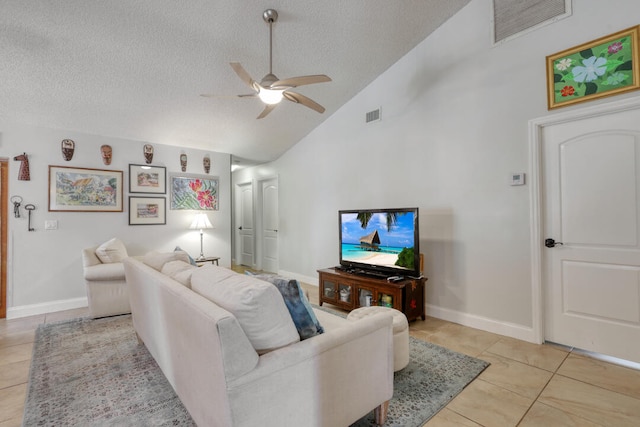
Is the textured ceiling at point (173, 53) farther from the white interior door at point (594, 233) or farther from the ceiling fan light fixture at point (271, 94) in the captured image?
the white interior door at point (594, 233)

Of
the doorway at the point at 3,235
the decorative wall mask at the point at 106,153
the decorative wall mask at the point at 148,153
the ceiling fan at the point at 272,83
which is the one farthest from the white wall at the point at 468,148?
the doorway at the point at 3,235

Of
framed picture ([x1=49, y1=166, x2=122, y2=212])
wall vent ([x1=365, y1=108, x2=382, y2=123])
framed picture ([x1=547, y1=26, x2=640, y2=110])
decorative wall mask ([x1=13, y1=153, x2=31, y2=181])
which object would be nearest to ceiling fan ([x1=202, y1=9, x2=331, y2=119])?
wall vent ([x1=365, y1=108, x2=382, y2=123])

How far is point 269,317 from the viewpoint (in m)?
1.25

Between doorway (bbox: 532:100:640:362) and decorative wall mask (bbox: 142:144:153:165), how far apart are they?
478cm

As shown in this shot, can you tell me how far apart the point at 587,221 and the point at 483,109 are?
1.36 metres

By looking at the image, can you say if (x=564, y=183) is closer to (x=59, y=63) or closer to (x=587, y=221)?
(x=587, y=221)

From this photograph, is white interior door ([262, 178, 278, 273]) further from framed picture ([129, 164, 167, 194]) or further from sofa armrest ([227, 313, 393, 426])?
sofa armrest ([227, 313, 393, 426])

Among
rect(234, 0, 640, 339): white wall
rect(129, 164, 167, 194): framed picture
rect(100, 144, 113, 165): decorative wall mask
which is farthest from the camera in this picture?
rect(129, 164, 167, 194): framed picture

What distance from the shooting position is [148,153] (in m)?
4.46

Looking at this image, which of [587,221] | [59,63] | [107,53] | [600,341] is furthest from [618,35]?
[59,63]

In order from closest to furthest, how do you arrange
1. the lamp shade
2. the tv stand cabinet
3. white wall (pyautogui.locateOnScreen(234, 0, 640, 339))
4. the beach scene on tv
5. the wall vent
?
white wall (pyautogui.locateOnScreen(234, 0, 640, 339)) < the tv stand cabinet < the beach scene on tv < the wall vent < the lamp shade

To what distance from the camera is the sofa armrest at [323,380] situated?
1.15m

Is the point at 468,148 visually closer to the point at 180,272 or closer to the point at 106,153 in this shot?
the point at 180,272

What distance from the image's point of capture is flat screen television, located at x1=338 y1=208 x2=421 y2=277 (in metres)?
3.12
